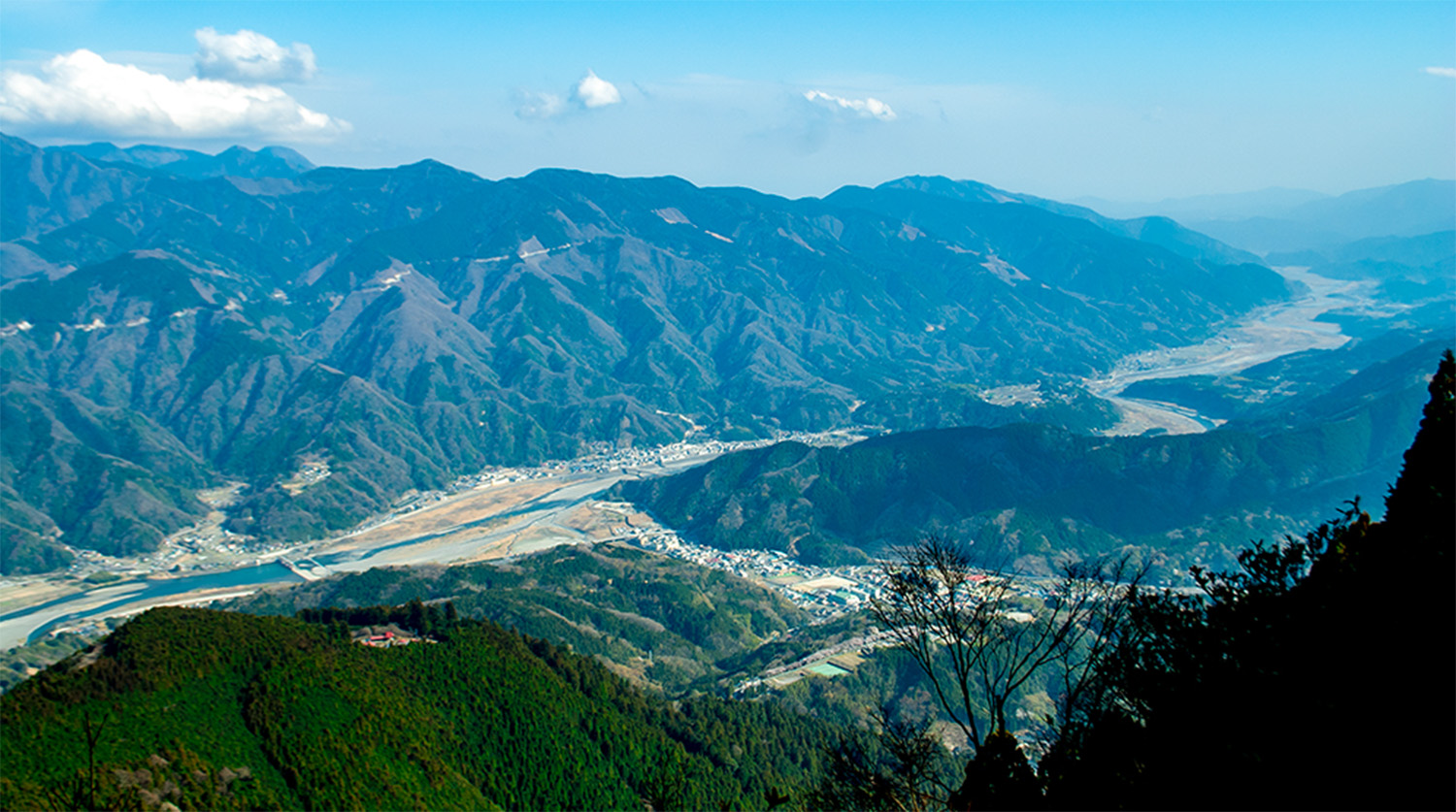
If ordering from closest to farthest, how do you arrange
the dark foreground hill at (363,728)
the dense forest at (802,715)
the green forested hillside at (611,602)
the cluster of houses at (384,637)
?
the dense forest at (802,715)
the dark foreground hill at (363,728)
the cluster of houses at (384,637)
the green forested hillside at (611,602)

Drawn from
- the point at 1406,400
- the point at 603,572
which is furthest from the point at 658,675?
the point at 1406,400

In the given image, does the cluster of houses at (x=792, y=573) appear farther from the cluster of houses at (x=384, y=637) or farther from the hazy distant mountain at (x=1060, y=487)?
the cluster of houses at (x=384, y=637)

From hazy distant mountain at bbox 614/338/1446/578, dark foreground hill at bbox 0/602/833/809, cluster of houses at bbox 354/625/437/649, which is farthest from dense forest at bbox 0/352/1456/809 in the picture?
hazy distant mountain at bbox 614/338/1446/578

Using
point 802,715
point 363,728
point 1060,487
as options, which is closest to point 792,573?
point 1060,487

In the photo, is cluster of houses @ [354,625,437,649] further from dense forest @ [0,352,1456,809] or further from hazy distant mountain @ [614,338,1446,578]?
hazy distant mountain @ [614,338,1446,578]

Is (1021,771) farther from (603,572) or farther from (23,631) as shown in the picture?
(23,631)

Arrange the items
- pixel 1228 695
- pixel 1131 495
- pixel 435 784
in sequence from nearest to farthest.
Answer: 1. pixel 1228 695
2. pixel 435 784
3. pixel 1131 495

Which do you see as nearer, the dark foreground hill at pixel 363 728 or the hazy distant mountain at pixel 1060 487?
the dark foreground hill at pixel 363 728

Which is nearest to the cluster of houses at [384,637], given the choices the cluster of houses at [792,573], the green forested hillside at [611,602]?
the green forested hillside at [611,602]
